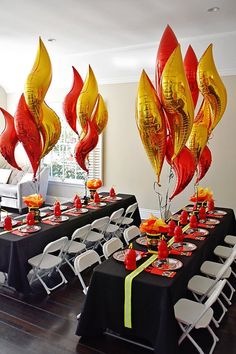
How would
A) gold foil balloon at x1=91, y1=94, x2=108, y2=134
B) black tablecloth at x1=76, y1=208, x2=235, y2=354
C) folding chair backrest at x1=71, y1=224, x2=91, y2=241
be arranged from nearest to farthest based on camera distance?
black tablecloth at x1=76, y1=208, x2=235, y2=354
folding chair backrest at x1=71, y1=224, x2=91, y2=241
gold foil balloon at x1=91, y1=94, x2=108, y2=134

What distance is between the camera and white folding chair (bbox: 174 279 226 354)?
111 inches

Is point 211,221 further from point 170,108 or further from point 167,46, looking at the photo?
point 167,46

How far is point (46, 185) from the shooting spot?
8758mm

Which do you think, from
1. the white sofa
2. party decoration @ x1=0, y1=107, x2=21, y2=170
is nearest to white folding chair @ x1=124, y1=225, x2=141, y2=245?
party decoration @ x1=0, y1=107, x2=21, y2=170

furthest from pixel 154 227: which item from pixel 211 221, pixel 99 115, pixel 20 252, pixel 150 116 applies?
pixel 99 115

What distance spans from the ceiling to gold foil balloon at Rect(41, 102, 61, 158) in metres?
1.43

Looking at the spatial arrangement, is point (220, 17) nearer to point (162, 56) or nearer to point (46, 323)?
point (162, 56)

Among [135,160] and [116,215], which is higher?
[135,160]

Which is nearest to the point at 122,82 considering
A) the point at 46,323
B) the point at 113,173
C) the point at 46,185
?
the point at 113,173

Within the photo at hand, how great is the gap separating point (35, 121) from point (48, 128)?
280 millimetres

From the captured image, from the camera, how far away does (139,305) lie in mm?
2896

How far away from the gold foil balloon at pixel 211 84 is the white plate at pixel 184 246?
69.4 inches

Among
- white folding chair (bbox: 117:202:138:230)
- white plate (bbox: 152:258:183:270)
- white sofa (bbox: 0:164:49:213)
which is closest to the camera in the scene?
white plate (bbox: 152:258:183:270)

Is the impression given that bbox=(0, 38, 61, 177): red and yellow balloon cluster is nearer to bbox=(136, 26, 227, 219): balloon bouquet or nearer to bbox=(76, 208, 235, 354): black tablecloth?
bbox=(136, 26, 227, 219): balloon bouquet
